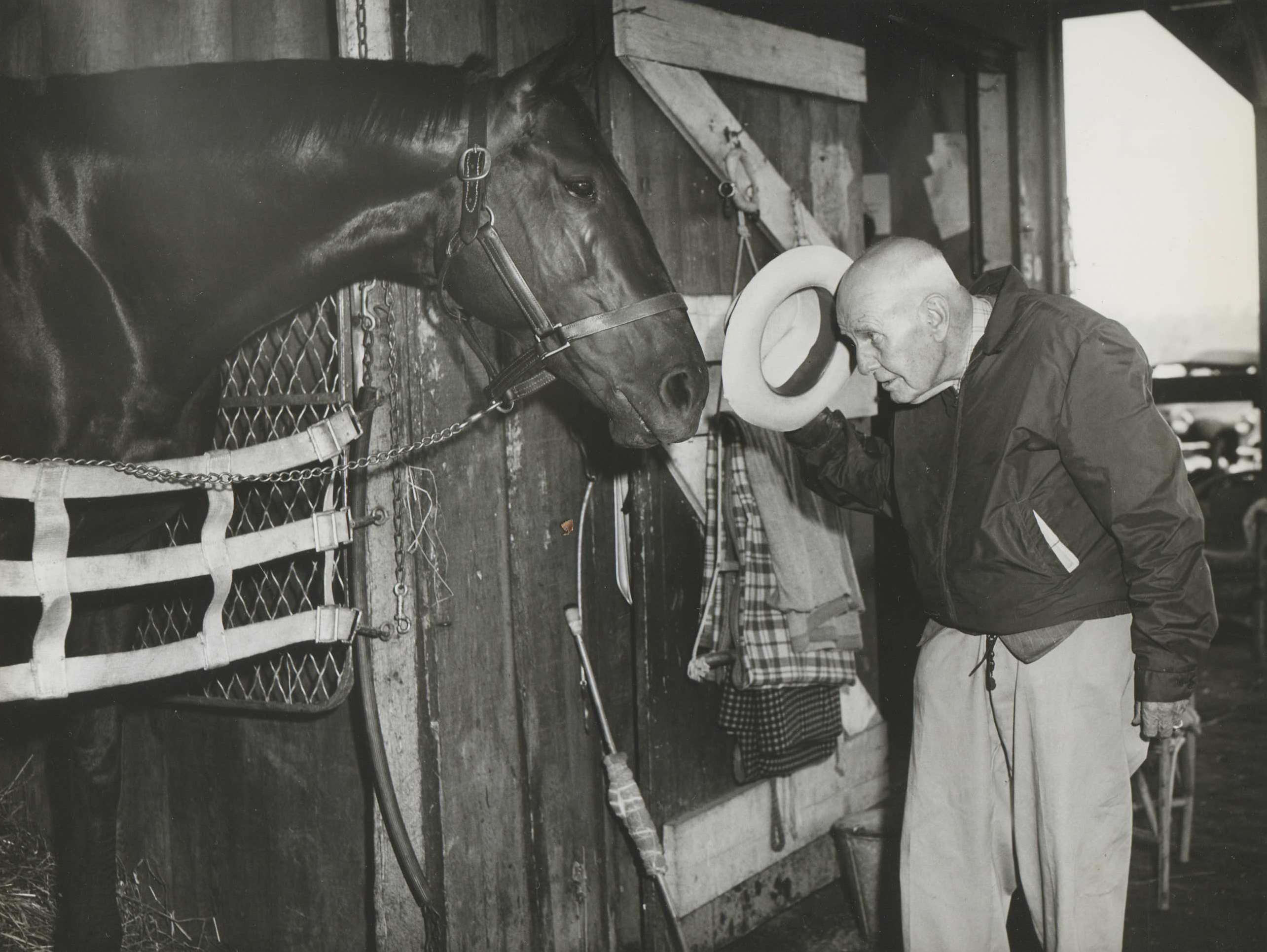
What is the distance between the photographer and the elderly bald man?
7.13 ft

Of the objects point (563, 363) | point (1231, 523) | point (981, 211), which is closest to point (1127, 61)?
point (981, 211)

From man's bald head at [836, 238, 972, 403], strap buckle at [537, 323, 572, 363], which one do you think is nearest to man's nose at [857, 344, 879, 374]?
man's bald head at [836, 238, 972, 403]

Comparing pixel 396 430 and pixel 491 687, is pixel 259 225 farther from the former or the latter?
pixel 491 687

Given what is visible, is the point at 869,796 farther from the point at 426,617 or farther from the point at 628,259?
the point at 628,259

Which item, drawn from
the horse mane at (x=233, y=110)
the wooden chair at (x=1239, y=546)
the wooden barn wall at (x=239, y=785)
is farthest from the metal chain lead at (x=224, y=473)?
the wooden chair at (x=1239, y=546)

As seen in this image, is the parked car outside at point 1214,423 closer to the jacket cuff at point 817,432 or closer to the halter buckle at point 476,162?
the jacket cuff at point 817,432

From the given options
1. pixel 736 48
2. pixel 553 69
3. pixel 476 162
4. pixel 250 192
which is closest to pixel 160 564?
pixel 250 192

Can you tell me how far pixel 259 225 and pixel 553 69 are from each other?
0.69 metres

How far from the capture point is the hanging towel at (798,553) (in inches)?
128

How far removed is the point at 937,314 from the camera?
2297 mm

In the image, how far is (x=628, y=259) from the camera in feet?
7.27

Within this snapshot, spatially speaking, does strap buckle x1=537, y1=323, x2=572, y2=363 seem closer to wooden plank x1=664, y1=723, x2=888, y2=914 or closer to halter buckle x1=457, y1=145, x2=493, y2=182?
halter buckle x1=457, y1=145, x2=493, y2=182

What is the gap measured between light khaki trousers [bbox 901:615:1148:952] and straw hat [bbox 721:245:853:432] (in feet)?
2.24

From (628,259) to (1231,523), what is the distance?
709cm
